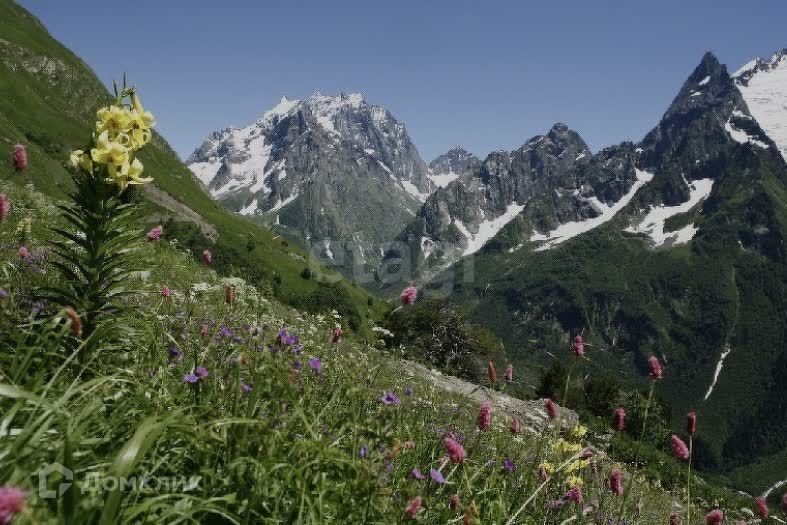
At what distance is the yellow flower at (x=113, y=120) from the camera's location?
18.6 feet

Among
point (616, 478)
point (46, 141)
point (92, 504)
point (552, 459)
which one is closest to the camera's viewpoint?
point (92, 504)

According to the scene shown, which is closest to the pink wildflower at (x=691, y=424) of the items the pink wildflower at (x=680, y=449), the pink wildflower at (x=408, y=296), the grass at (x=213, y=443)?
the pink wildflower at (x=680, y=449)

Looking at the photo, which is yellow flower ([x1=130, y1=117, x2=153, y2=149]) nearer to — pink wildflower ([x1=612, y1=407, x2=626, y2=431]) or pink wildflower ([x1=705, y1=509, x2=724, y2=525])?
pink wildflower ([x1=612, y1=407, x2=626, y2=431])

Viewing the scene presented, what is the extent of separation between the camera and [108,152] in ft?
18.3

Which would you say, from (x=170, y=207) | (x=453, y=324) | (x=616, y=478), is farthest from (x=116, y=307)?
(x=170, y=207)

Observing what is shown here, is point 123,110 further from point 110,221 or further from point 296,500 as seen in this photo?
point 296,500

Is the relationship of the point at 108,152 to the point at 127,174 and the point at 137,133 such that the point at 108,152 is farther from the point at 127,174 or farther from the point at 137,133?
the point at 137,133

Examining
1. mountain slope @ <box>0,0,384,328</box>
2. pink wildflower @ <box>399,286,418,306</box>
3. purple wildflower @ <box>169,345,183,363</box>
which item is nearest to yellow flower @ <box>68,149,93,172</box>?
purple wildflower @ <box>169,345,183,363</box>

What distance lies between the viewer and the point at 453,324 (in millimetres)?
39656

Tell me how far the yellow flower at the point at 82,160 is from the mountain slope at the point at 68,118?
11345 centimetres

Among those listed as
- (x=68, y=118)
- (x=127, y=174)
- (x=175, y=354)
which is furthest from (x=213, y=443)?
(x=68, y=118)

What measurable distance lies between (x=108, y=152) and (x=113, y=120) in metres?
0.37

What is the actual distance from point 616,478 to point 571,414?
79.6 ft

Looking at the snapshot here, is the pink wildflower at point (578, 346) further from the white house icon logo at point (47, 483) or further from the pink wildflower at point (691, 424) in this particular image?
the white house icon logo at point (47, 483)
